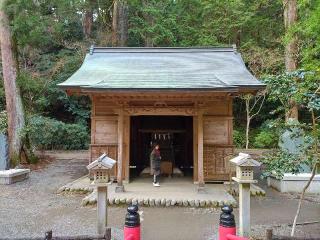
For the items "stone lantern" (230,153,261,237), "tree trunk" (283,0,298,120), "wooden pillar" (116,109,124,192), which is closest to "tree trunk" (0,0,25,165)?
"wooden pillar" (116,109,124,192)

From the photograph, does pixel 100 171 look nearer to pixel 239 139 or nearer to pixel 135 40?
pixel 239 139

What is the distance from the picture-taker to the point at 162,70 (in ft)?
37.9

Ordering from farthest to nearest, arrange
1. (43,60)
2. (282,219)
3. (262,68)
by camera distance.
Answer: (43,60) < (262,68) < (282,219)

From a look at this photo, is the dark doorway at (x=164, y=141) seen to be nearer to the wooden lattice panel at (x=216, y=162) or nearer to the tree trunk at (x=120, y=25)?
the wooden lattice panel at (x=216, y=162)

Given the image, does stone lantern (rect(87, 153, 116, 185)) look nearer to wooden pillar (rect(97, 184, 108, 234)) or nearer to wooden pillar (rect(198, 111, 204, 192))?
wooden pillar (rect(97, 184, 108, 234))

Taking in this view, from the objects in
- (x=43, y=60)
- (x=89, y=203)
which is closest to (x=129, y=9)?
(x=43, y=60)

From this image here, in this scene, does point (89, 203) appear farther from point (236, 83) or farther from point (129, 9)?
point (129, 9)

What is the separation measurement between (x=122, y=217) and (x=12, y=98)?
30.0 feet

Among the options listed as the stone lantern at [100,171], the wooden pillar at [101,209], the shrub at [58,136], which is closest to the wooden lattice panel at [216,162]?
the stone lantern at [100,171]

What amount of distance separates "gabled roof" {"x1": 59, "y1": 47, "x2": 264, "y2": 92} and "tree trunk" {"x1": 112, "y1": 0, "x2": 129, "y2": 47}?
316 inches

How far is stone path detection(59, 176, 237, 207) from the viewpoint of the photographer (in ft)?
27.7

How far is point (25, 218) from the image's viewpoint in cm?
734

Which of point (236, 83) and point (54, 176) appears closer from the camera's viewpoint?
point (236, 83)

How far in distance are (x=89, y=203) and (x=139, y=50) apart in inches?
293
